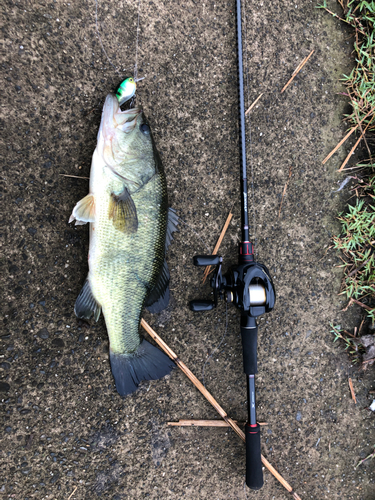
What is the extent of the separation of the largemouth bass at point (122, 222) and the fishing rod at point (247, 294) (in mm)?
330

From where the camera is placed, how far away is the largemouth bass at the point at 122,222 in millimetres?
1647

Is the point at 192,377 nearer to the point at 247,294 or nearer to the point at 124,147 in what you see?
the point at 247,294

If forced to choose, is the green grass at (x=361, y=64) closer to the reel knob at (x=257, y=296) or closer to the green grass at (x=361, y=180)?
the green grass at (x=361, y=180)

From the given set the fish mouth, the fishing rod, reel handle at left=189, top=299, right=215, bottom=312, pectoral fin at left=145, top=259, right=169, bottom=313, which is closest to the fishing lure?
the fish mouth

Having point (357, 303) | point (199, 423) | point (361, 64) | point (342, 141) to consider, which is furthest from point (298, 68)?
point (199, 423)

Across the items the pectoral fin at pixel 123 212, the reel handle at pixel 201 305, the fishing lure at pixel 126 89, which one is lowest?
the reel handle at pixel 201 305

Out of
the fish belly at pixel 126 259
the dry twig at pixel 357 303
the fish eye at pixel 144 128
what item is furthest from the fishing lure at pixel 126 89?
the dry twig at pixel 357 303

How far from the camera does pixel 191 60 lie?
2.09m

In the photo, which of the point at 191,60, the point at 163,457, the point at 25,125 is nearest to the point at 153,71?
the point at 191,60

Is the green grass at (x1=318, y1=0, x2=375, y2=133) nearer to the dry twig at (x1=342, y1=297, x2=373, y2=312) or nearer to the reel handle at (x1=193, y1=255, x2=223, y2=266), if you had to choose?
the dry twig at (x1=342, y1=297, x2=373, y2=312)

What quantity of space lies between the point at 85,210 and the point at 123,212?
0.72 ft

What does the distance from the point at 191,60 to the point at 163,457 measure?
271cm

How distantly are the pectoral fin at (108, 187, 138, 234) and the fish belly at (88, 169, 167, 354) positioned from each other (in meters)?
0.02

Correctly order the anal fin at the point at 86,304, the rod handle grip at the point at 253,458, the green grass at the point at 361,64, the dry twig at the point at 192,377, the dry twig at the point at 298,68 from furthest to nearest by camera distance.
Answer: the green grass at the point at 361,64
the dry twig at the point at 298,68
the dry twig at the point at 192,377
the rod handle grip at the point at 253,458
the anal fin at the point at 86,304
